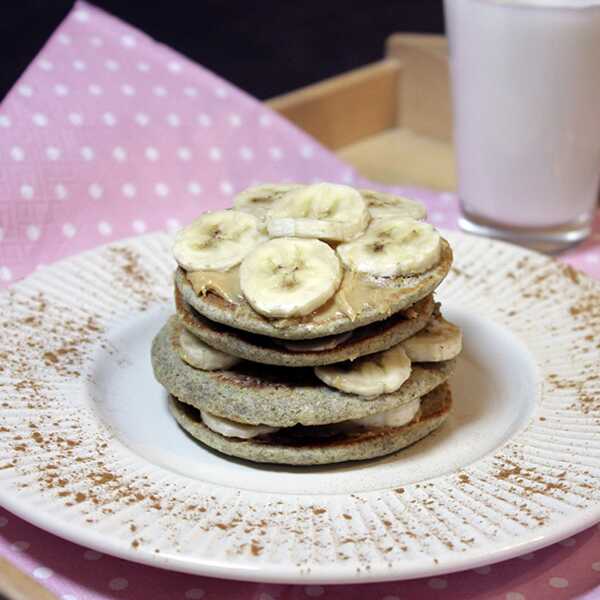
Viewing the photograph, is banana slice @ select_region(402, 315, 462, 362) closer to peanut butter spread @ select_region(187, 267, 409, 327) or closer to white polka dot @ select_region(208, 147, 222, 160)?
peanut butter spread @ select_region(187, 267, 409, 327)

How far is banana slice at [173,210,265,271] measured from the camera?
1424mm

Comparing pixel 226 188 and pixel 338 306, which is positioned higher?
pixel 338 306

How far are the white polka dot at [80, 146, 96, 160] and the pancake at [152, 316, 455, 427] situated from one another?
0.84 metres

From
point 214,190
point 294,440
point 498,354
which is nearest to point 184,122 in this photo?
point 214,190

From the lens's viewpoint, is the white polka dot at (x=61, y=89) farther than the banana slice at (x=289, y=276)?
Yes

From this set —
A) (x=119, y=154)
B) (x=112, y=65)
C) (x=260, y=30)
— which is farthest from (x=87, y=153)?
(x=260, y=30)

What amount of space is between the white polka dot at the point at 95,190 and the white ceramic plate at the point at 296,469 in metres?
0.28

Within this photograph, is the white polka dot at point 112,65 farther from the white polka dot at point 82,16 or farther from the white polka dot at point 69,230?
the white polka dot at point 69,230

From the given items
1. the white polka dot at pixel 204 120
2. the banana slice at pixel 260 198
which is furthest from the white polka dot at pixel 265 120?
the banana slice at pixel 260 198

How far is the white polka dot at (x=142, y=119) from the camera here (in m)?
2.30

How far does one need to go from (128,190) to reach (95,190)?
0.08m

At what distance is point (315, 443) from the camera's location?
4.57 ft

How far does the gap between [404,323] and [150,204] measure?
0.98 m

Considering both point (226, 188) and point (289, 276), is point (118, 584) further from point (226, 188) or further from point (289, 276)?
point (226, 188)
